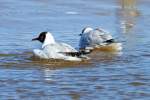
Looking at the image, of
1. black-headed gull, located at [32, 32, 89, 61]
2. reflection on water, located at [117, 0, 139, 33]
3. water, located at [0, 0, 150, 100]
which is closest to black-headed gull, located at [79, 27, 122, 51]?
water, located at [0, 0, 150, 100]

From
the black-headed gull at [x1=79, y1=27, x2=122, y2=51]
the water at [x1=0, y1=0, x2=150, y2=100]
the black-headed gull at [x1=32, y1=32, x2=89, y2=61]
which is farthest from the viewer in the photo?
the black-headed gull at [x1=79, y1=27, x2=122, y2=51]

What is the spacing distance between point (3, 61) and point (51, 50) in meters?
0.72

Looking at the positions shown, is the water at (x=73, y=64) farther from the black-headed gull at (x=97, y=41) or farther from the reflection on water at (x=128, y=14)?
the black-headed gull at (x=97, y=41)

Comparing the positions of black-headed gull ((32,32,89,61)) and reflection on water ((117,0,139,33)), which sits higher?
reflection on water ((117,0,139,33))

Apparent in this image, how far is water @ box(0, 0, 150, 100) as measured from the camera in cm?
764

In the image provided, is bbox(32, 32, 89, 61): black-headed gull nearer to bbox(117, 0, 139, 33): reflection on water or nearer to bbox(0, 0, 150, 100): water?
bbox(0, 0, 150, 100): water

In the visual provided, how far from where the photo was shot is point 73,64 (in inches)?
370

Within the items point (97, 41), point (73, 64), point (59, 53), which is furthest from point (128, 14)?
point (73, 64)

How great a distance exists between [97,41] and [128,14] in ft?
11.7

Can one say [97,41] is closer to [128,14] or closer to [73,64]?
[73,64]

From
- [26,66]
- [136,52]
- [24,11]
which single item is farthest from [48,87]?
[24,11]

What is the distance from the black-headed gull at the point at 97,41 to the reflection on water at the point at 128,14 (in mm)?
1260

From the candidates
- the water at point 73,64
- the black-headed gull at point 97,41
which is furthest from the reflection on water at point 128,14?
the black-headed gull at point 97,41

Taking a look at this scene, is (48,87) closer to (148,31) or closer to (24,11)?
(148,31)
